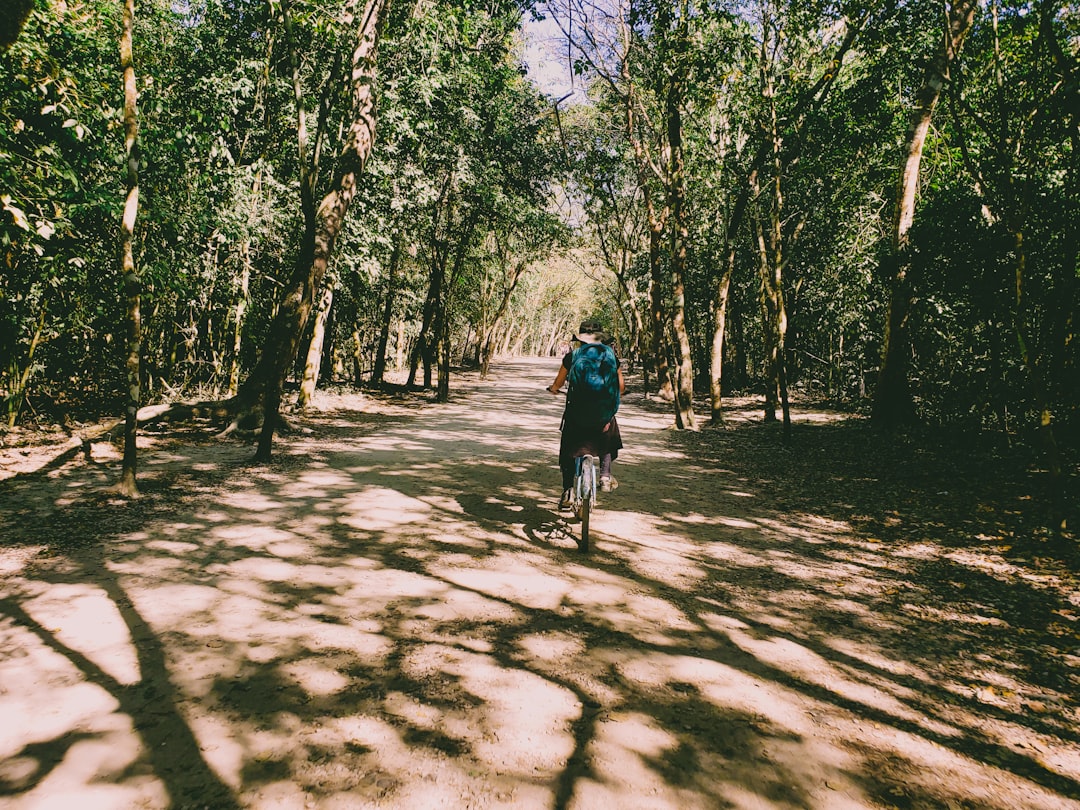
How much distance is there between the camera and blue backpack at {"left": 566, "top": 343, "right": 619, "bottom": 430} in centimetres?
608

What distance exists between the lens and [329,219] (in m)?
9.88

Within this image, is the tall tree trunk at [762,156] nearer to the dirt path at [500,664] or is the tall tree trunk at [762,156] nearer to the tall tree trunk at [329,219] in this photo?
A: the tall tree trunk at [329,219]

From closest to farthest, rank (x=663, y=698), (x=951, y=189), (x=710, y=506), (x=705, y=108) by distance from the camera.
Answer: (x=663, y=698)
(x=710, y=506)
(x=951, y=189)
(x=705, y=108)

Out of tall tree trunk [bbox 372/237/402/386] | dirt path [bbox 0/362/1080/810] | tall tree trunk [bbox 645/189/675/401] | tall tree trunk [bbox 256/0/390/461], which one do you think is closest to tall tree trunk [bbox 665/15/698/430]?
tall tree trunk [bbox 645/189/675/401]

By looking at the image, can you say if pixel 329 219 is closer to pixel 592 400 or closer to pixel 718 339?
pixel 592 400

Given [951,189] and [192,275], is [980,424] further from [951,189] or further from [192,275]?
[192,275]

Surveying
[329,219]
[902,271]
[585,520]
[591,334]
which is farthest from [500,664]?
[902,271]

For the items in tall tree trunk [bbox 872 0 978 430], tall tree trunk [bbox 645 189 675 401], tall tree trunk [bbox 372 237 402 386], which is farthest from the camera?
tall tree trunk [bbox 372 237 402 386]

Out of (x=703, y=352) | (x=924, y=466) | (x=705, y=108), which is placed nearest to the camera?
(x=924, y=466)

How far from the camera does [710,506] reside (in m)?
8.02

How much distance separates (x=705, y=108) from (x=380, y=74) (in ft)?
23.8

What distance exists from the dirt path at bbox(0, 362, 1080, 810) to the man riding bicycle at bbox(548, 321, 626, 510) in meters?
0.94

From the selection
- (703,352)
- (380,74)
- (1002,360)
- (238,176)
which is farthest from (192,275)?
(703,352)

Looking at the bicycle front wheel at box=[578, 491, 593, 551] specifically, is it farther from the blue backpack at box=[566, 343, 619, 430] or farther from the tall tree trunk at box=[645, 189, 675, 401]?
the tall tree trunk at box=[645, 189, 675, 401]
